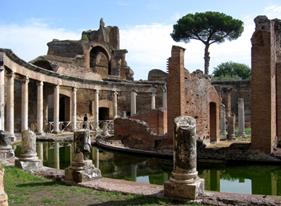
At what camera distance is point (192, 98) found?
811 inches

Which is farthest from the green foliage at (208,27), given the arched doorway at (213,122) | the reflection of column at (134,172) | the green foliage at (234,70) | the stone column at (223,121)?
the reflection of column at (134,172)

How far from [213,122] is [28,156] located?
45.6 feet

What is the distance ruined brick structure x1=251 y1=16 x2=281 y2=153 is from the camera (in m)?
16.8

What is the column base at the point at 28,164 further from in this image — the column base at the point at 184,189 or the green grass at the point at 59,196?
the column base at the point at 184,189

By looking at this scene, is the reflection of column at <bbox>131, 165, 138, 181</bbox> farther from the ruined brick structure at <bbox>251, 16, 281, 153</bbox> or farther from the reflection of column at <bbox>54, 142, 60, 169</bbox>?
the ruined brick structure at <bbox>251, 16, 281, 153</bbox>

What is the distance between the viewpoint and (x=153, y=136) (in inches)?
813

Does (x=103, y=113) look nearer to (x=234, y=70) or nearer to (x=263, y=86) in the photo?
(x=263, y=86)

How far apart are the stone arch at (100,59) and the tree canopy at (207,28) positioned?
16896 millimetres

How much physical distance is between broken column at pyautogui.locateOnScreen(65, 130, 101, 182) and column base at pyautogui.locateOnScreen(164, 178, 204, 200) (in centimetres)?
240

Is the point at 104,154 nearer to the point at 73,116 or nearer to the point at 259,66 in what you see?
the point at 259,66

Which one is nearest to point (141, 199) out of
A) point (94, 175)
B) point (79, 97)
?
point (94, 175)

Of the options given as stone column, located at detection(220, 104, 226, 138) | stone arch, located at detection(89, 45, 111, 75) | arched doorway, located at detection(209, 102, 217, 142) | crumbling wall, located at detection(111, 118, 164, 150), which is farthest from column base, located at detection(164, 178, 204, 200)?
stone arch, located at detection(89, 45, 111, 75)

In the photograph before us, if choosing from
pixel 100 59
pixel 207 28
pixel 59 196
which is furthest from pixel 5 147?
pixel 207 28

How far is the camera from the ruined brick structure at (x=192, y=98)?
18.7 metres
